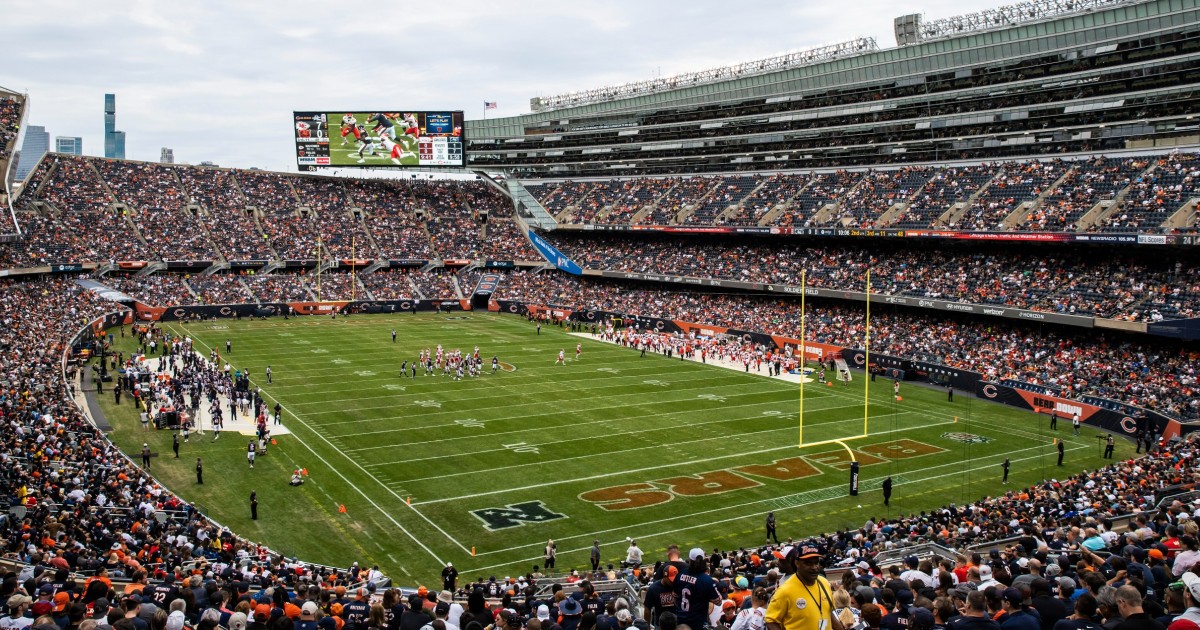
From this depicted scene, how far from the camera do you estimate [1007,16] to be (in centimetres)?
5234

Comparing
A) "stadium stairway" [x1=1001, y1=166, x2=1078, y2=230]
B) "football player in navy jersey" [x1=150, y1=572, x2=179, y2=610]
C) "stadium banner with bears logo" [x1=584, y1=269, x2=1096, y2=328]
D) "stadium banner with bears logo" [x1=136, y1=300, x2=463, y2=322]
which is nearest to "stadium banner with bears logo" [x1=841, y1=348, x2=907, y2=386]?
"stadium banner with bears logo" [x1=584, y1=269, x2=1096, y2=328]

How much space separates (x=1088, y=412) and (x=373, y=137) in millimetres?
60368

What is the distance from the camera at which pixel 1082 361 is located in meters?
36.8

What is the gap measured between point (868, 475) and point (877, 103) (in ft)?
132

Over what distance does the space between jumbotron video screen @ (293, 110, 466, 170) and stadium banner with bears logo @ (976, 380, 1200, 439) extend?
5342 centimetres

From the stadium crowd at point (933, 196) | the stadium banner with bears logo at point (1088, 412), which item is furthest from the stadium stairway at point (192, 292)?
the stadium banner with bears logo at point (1088, 412)

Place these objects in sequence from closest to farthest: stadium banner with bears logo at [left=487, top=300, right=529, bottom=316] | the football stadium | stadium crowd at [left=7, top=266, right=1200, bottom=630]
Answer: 1. stadium crowd at [left=7, top=266, right=1200, bottom=630]
2. the football stadium
3. stadium banner with bears logo at [left=487, top=300, right=529, bottom=316]

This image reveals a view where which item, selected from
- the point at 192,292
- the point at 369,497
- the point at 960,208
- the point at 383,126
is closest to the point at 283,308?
the point at 192,292

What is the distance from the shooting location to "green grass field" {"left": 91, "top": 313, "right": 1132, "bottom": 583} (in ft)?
70.3

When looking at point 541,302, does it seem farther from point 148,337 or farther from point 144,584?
point 144,584

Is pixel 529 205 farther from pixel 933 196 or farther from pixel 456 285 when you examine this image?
pixel 933 196

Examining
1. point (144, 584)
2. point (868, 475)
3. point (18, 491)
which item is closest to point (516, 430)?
point (868, 475)

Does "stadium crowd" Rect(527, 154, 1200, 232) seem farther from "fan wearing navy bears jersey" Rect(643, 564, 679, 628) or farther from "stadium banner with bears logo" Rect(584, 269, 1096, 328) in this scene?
"fan wearing navy bears jersey" Rect(643, 564, 679, 628)

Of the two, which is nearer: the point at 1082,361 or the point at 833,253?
the point at 1082,361
